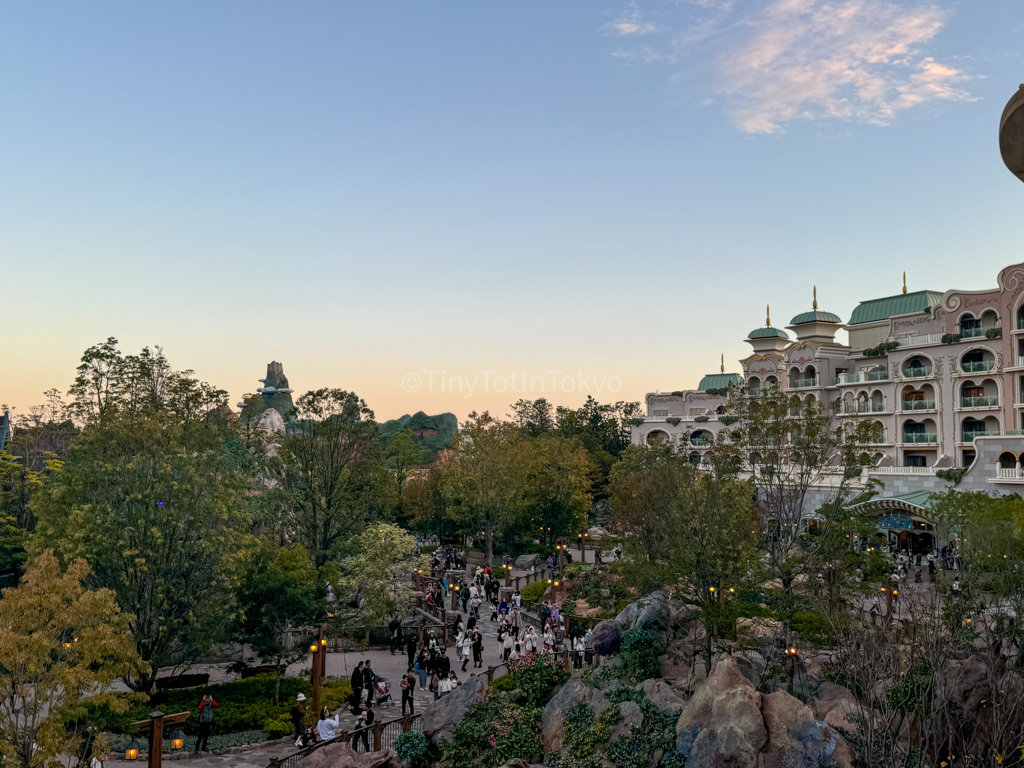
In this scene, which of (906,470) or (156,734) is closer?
(156,734)

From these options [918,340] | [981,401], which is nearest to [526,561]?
[981,401]

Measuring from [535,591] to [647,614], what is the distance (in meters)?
15.2

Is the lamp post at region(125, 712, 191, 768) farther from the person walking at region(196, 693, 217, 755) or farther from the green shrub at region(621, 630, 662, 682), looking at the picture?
the green shrub at region(621, 630, 662, 682)

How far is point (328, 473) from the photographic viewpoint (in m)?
34.2

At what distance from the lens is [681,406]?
80.1 metres

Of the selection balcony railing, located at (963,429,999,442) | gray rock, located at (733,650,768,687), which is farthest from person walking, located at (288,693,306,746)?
balcony railing, located at (963,429,999,442)

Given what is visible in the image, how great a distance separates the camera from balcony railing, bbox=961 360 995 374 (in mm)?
52094

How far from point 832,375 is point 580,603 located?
135ft

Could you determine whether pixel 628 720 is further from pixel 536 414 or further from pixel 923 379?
pixel 536 414

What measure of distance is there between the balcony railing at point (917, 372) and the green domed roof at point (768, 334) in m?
17.7

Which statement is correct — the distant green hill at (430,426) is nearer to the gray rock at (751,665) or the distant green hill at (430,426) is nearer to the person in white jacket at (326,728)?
the gray rock at (751,665)

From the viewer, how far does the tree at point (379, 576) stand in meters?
28.2

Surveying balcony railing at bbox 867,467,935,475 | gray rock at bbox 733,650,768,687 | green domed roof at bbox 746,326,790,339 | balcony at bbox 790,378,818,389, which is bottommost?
gray rock at bbox 733,650,768,687

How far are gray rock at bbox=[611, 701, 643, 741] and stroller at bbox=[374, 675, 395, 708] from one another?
7875 millimetres
